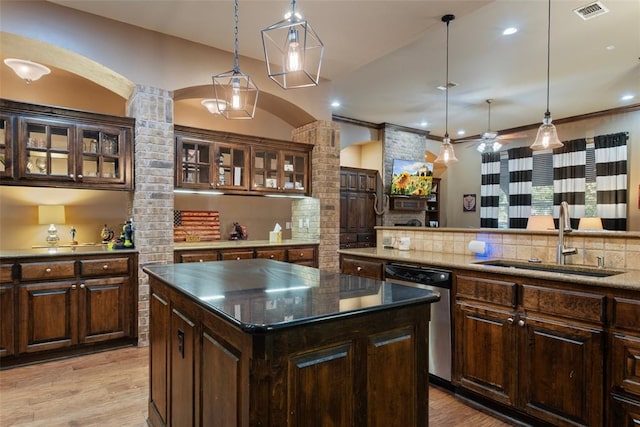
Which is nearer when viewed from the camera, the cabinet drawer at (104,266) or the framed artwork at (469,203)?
the cabinet drawer at (104,266)

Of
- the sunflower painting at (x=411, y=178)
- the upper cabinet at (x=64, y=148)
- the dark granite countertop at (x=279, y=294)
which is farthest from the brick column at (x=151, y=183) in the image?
the sunflower painting at (x=411, y=178)

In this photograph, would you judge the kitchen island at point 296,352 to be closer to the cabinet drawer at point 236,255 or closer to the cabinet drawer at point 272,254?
Result: the cabinet drawer at point 236,255

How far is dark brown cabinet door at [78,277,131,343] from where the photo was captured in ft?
11.2

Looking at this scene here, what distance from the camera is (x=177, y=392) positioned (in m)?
1.75

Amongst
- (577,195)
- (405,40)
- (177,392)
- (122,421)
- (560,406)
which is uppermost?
(405,40)

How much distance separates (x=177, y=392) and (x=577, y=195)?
820 centimetres

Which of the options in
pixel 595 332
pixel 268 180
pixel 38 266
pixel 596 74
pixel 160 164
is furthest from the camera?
pixel 596 74

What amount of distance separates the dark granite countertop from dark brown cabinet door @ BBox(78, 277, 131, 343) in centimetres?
172

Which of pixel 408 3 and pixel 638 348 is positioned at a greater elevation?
pixel 408 3

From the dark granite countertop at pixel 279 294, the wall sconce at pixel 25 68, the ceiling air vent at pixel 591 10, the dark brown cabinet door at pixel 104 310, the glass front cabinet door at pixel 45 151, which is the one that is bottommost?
the dark brown cabinet door at pixel 104 310

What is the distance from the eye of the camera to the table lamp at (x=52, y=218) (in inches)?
171

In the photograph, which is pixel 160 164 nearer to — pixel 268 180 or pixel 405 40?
pixel 268 180

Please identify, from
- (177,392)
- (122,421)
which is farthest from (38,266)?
(177,392)

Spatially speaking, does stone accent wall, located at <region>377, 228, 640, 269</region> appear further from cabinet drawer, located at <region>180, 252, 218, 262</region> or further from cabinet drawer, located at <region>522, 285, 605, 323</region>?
cabinet drawer, located at <region>180, 252, 218, 262</region>
